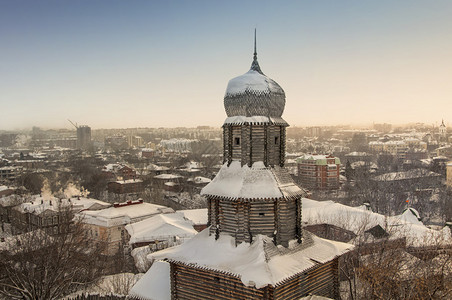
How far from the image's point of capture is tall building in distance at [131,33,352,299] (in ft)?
40.3

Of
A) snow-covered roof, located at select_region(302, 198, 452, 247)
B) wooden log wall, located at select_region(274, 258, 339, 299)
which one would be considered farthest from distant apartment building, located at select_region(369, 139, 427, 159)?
wooden log wall, located at select_region(274, 258, 339, 299)

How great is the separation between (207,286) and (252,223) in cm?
256

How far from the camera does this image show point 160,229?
29.1 meters

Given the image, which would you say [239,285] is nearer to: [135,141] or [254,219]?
[254,219]

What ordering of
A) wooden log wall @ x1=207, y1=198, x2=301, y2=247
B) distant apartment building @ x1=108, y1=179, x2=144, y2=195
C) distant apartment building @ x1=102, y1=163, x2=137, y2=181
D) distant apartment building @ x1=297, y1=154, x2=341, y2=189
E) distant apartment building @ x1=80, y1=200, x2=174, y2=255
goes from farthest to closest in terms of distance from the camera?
1. distant apartment building @ x1=102, y1=163, x2=137, y2=181
2. distant apartment building @ x1=297, y1=154, x2=341, y2=189
3. distant apartment building @ x1=108, y1=179, x2=144, y2=195
4. distant apartment building @ x1=80, y1=200, x2=174, y2=255
5. wooden log wall @ x1=207, y1=198, x2=301, y2=247

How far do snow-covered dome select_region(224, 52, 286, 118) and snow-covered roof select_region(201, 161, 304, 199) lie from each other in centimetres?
189

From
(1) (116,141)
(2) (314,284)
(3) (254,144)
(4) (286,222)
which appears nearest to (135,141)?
(1) (116,141)

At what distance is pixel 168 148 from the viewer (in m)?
148

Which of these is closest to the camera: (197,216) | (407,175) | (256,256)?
(256,256)

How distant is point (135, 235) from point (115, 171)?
51008mm

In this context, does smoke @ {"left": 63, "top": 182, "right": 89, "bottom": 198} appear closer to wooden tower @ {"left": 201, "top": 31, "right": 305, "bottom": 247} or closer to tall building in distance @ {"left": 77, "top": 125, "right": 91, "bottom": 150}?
wooden tower @ {"left": 201, "top": 31, "right": 305, "bottom": 247}

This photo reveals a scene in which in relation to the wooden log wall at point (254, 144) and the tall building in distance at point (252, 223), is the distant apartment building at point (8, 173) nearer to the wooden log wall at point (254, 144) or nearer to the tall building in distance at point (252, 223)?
the tall building in distance at point (252, 223)

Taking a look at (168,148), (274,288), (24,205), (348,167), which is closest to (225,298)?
(274,288)

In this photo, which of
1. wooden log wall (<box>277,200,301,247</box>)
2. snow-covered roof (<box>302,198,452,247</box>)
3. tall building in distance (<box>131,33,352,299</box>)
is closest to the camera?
tall building in distance (<box>131,33,352,299</box>)
